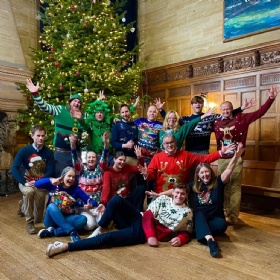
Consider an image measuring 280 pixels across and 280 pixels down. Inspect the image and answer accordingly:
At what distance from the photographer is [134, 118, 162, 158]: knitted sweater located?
11.7 feet

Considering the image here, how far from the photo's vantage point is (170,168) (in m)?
3.18

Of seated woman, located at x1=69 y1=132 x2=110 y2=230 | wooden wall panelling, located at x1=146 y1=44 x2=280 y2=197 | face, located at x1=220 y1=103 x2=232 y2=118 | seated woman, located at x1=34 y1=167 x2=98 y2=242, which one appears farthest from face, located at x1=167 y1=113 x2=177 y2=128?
wooden wall panelling, located at x1=146 y1=44 x2=280 y2=197

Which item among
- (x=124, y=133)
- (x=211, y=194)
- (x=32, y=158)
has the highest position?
(x=124, y=133)

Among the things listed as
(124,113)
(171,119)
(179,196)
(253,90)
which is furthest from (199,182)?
(253,90)

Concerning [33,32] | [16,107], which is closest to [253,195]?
[16,107]

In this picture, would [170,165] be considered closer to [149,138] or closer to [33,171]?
[149,138]

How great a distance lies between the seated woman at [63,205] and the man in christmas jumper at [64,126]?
41cm

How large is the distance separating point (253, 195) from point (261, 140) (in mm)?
873

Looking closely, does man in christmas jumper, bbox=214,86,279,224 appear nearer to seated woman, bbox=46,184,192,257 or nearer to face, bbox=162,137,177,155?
face, bbox=162,137,177,155

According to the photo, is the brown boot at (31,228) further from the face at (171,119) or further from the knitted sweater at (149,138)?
the face at (171,119)

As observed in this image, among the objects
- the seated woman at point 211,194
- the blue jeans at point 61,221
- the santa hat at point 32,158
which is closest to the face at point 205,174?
the seated woman at point 211,194

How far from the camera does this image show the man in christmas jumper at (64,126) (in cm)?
344

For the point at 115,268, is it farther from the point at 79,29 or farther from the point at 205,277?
the point at 79,29

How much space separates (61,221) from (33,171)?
711mm
